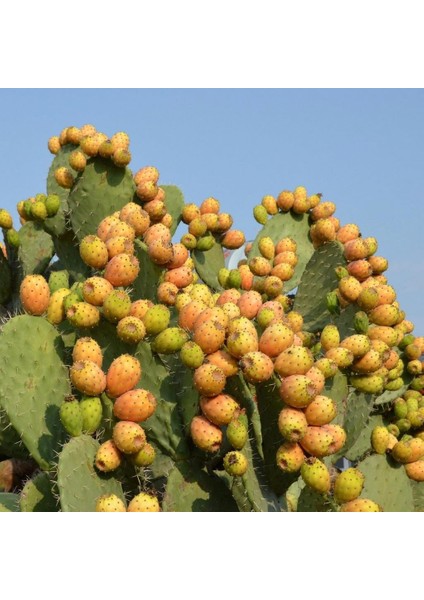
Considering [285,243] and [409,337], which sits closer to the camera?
[409,337]

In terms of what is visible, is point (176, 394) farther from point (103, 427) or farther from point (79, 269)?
point (79, 269)

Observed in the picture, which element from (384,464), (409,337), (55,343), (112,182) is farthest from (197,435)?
(409,337)

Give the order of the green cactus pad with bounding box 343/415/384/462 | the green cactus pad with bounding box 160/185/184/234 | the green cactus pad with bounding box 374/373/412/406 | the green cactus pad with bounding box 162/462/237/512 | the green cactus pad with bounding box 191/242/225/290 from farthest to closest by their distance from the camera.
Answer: the green cactus pad with bounding box 191/242/225/290, the green cactus pad with bounding box 160/185/184/234, the green cactus pad with bounding box 374/373/412/406, the green cactus pad with bounding box 343/415/384/462, the green cactus pad with bounding box 162/462/237/512

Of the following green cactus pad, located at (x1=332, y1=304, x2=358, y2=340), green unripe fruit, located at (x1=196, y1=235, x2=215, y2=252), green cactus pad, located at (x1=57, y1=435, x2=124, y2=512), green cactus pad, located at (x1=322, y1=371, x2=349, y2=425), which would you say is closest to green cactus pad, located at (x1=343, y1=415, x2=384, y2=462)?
green cactus pad, located at (x1=332, y1=304, x2=358, y2=340)

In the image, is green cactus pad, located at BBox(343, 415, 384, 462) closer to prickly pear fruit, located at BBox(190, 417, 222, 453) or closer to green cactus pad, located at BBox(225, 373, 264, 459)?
green cactus pad, located at BBox(225, 373, 264, 459)

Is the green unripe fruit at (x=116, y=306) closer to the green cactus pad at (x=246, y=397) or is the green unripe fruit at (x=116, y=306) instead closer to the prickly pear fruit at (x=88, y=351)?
the prickly pear fruit at (x=88, y=351)

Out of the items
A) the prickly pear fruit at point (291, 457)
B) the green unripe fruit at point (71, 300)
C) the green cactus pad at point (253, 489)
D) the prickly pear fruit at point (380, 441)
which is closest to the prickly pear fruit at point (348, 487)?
the prickly pear fruit at point (291, 457)
